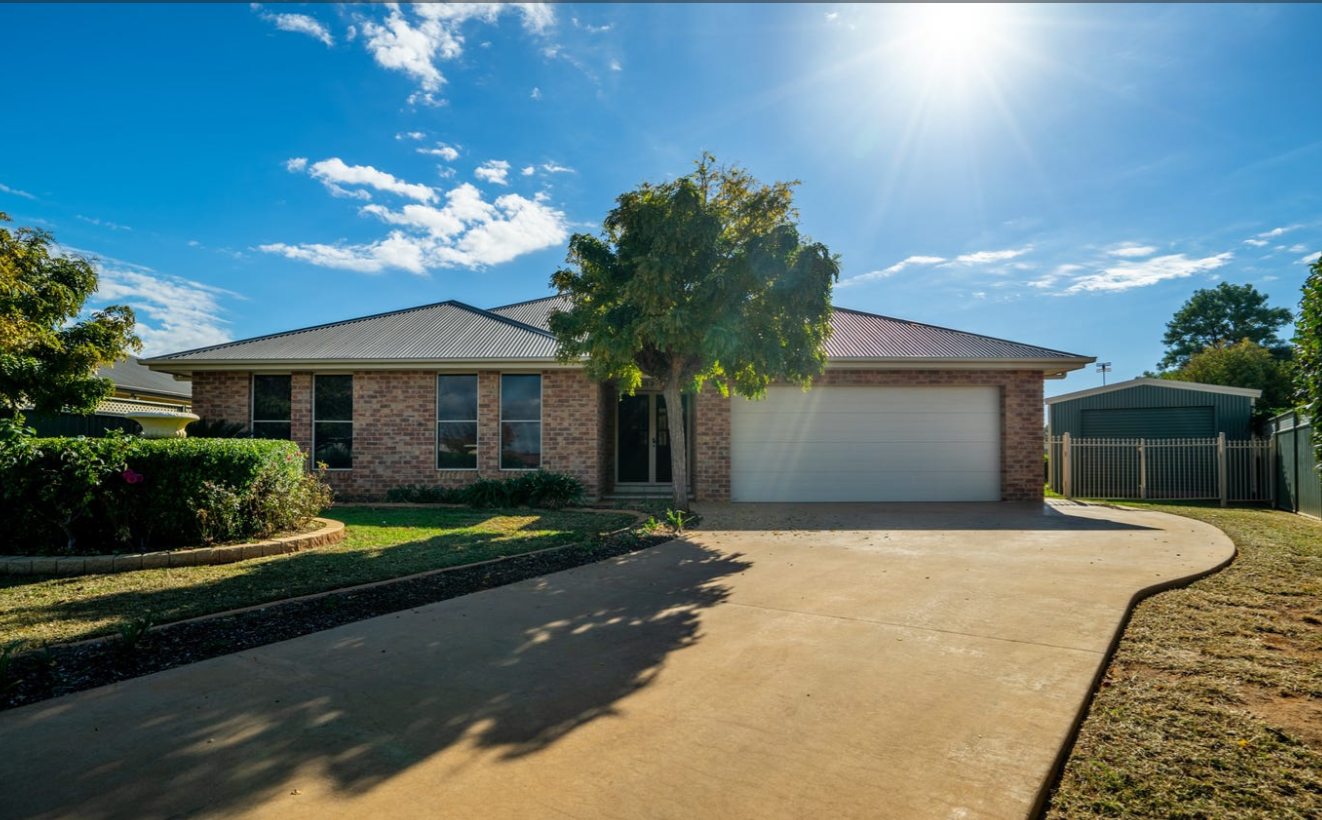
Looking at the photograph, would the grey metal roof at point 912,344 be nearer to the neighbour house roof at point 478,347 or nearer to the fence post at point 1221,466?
the neighbour house roof at point 478,347

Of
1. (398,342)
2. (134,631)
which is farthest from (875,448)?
(134,631)

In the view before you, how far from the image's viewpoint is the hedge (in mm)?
6785

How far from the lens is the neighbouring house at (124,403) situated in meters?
17.5

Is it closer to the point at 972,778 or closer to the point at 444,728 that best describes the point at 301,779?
the point at 444,728

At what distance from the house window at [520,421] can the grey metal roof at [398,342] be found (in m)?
0.69

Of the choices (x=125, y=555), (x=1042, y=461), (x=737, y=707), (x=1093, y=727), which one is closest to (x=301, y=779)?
(x=737, y=707)

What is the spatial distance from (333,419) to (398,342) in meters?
2.11

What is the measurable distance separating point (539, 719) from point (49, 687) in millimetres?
2762

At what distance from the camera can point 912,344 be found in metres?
14.4

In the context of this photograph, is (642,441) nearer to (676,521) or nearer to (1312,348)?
(676,521)

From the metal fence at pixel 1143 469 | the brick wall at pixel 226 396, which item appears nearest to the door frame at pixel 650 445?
the brick wall at pixel 226 396

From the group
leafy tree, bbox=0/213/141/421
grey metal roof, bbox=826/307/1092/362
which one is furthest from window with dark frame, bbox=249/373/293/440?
grey metal roof, bbox=826/307/1092/362

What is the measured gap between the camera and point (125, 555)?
22.1ft

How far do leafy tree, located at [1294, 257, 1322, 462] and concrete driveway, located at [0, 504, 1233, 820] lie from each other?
7.16 ft
